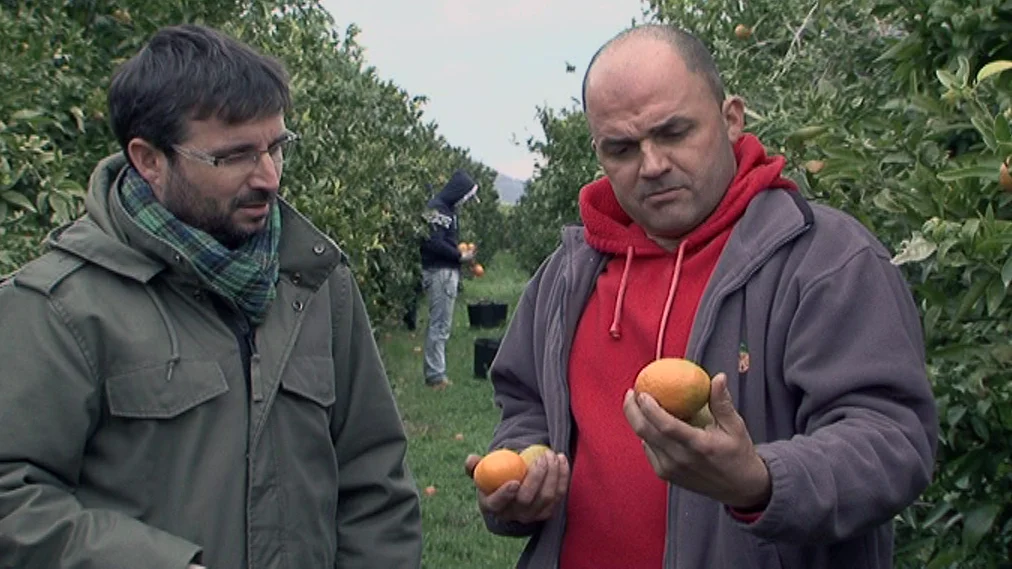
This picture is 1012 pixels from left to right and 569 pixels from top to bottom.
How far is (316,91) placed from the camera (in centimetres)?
723

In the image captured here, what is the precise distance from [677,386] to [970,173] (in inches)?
37.0

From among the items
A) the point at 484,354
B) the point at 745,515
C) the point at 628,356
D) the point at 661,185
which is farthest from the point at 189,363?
the point at 484,354

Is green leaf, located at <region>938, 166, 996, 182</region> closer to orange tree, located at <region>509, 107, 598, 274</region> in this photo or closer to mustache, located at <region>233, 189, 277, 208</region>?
mustache, located at <region>233, 189, 277, 208</region>

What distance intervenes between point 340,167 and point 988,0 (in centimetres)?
506

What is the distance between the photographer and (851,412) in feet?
6.84

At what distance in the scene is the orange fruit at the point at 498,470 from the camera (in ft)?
7.89

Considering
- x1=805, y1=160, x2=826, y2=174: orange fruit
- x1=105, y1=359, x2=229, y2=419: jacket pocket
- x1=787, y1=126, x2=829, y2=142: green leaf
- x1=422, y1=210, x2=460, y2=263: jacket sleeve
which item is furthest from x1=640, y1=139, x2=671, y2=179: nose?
x1=422, y1=210, x2=460, y2=263: jacket sleeve

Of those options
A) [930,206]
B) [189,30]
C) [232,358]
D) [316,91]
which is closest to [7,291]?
[232,358]

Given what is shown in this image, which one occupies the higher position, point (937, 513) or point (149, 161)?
point (149, 161)

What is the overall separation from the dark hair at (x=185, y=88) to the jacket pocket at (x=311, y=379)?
411 millimetres

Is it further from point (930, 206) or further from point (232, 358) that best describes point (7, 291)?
point (930, 206)

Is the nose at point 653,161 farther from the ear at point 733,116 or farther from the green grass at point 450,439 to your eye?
the green grass at point 450,439

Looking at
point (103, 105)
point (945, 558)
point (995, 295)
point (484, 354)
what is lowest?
point (484, 354)

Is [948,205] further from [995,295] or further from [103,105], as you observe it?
[103,105]
